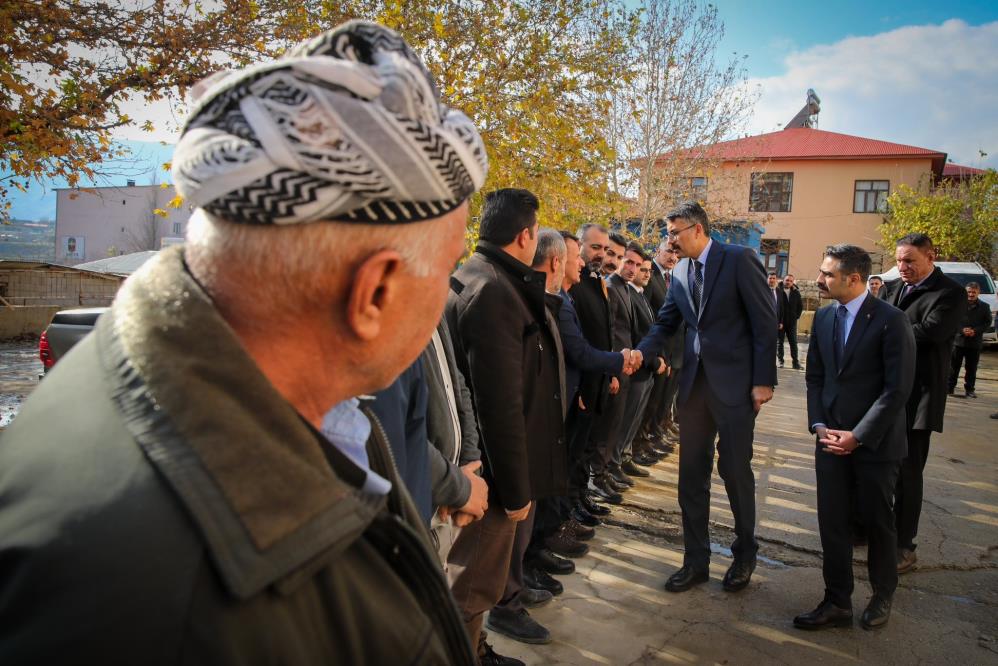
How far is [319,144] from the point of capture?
86cm

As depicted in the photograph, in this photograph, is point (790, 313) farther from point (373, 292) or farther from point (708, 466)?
point (373, 292)

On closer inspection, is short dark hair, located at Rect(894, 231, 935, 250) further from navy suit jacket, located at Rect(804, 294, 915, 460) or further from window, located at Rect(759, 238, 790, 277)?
window, located at Rect(759, 238, 790, 277)

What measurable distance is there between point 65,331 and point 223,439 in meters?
7.20

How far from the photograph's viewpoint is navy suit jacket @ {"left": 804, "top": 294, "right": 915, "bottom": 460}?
3629 mm

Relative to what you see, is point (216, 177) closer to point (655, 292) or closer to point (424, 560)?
point (424, 560)

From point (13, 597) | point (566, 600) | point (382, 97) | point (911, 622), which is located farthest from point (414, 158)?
point (911, 622)

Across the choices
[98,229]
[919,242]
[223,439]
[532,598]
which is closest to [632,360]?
[532,598]

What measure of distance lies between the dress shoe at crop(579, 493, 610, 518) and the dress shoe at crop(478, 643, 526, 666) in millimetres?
2315

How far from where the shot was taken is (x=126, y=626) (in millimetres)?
649

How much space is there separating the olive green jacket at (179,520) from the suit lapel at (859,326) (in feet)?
12.0

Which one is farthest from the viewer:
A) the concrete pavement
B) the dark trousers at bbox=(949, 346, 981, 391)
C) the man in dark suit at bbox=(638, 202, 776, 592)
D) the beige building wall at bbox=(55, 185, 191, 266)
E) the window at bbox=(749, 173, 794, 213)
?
the beige building wall at bbox=(55, 185, 191, 266)

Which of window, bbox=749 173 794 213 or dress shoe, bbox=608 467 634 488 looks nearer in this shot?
dress shoe, bbox=608 467 634 488

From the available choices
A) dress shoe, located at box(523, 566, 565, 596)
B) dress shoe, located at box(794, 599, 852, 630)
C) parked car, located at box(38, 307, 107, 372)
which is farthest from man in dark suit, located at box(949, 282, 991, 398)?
parked car, located at box(38, 307, 107, 372)

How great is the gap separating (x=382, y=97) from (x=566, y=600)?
3.68m
